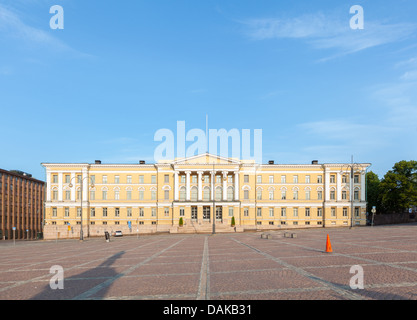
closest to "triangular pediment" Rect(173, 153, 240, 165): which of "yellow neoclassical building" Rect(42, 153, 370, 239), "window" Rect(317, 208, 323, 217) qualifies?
"yellow neoclassical building" Rect(42, 153, 370, 239)

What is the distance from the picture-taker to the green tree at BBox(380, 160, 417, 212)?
71750mm

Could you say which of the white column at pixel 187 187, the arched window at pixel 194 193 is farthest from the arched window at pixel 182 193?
the arched window at pixel 194 193

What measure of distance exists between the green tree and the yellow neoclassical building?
5.35 m

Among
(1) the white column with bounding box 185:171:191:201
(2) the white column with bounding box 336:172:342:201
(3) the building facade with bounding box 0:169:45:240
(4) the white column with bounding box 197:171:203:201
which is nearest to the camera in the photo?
(4) the white column with bounding box 197:171:203:201

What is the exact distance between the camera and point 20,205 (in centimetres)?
9544

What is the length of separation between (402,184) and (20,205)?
88567mm

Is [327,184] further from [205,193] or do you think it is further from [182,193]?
[182,193]

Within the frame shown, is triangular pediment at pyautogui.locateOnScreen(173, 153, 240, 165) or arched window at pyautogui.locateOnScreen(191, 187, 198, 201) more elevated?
triangular pediment at pyautogui.locateOnScreen(173, 153, 240, 165)

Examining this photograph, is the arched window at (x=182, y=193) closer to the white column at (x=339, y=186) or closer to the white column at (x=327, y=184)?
the white column at (x=327, y=184)

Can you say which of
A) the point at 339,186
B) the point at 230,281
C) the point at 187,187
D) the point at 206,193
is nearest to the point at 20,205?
the point at 187,187

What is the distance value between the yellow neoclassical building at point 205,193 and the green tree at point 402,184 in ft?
17.6

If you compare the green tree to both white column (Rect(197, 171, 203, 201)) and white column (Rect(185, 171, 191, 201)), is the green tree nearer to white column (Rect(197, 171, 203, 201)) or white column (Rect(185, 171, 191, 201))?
white column (Rect(197, 171, 203, 201))

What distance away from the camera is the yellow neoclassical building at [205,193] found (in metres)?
72.5
